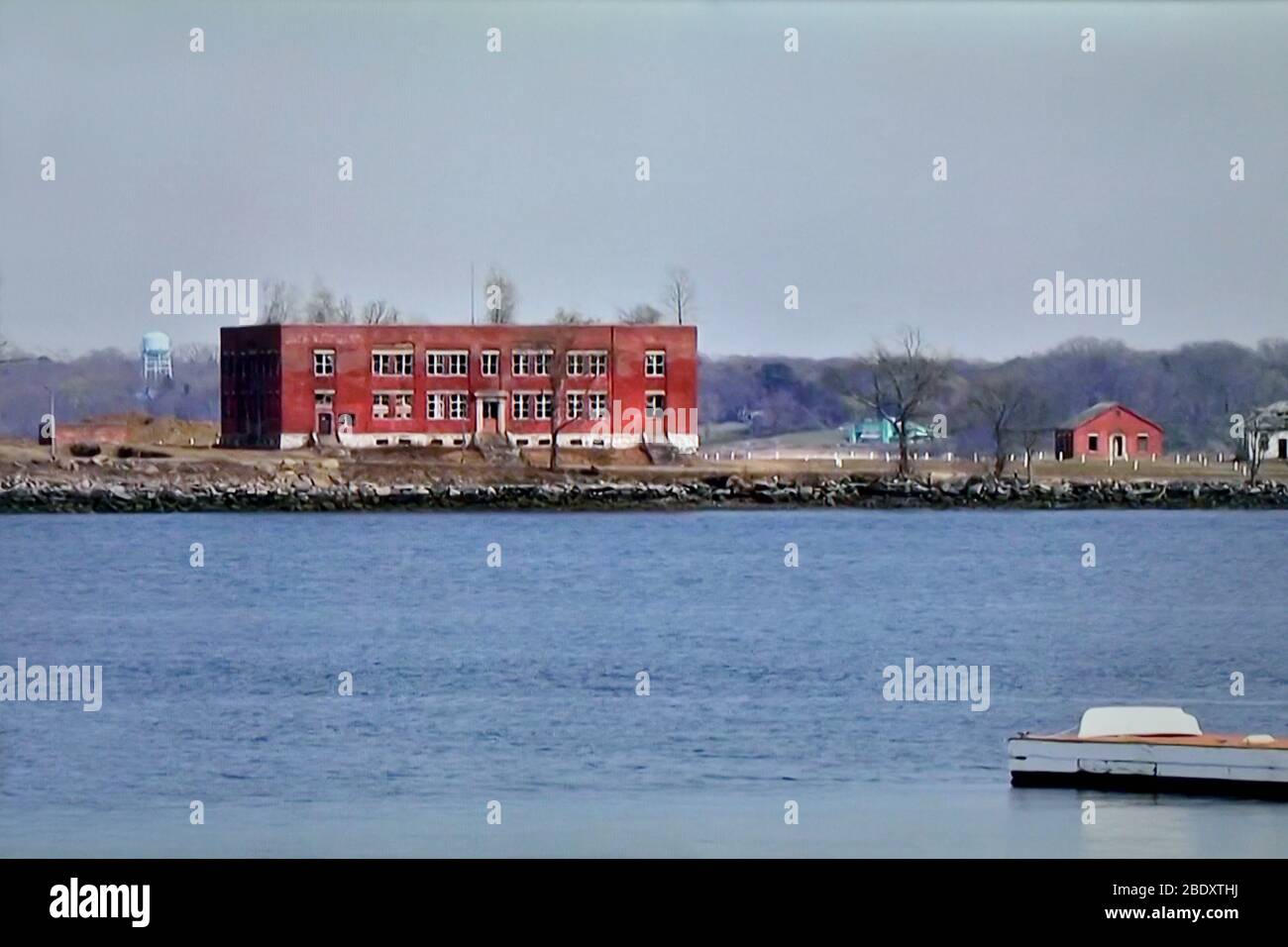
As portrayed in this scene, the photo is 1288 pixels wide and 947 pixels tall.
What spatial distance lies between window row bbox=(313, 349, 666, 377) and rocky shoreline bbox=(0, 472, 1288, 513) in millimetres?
5761

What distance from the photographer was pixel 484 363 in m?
94.9

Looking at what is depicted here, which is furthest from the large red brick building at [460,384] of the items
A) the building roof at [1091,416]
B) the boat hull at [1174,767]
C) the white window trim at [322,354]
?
the boat hull at [1174,767]

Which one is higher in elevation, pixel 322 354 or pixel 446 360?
pixel 322 354

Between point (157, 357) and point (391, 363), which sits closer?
point (391, 363)

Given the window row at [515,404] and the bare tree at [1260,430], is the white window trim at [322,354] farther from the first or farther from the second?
the bare tree at [1260,430]

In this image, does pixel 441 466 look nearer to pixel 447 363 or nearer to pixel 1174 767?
pixel 447 363

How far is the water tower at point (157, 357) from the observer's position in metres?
116

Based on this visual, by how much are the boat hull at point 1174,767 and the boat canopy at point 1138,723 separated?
1.33 feet

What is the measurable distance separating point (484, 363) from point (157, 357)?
2779cm

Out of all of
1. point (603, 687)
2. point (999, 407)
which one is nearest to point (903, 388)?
point (999, 407)

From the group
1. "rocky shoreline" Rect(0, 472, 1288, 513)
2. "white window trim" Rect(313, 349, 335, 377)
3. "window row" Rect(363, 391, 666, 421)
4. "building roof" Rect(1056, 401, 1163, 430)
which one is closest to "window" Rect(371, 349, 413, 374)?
"window row" Rect(363, 391, 666, 421)

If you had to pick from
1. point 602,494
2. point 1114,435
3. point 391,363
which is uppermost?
point 391,363
